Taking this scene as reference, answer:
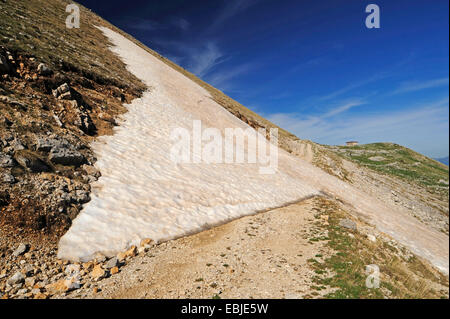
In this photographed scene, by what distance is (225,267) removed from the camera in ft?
→ 29.6

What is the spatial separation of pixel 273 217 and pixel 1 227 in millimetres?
13787

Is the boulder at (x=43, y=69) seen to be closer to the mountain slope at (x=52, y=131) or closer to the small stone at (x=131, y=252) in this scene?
the mountain slope at (x=52, y=131)

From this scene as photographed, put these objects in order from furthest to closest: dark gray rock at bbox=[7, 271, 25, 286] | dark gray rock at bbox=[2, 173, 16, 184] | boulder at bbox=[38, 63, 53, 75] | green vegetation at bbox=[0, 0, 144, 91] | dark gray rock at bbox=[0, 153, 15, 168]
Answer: green vegetation at bbox=[0, 0, 144, 91] < boulder at bbox=[38, 63, 53, 75] < dark gray rock at bbox=[0, 153, 15, 168] < dark gray rock at bbox=[2, 173, 16, 184] < dark gray rock at bbox=[7, 271, 25, 286]

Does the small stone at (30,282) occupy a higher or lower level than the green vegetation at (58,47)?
lower

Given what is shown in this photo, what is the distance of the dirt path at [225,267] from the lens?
741 centimetres

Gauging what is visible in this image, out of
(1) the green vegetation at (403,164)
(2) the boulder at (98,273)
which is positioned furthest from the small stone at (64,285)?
(1) the green vegetation at (403,164)

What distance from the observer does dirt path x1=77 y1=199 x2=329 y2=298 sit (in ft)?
24.3

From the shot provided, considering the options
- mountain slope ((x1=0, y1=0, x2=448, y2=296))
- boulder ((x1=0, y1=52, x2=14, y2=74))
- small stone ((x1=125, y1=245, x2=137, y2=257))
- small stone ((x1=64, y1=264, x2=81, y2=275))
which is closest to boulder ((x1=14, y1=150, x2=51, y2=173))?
mountain slope ((x1=0, y1=0, x2=448, y2=296))

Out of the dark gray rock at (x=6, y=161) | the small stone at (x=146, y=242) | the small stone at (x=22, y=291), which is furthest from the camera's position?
the small stone at (x=146, y=242)

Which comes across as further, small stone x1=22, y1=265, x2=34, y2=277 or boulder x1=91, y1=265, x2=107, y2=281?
boulder x1=91, y1=265, x2=107, y2=281

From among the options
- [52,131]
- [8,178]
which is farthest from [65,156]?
[8,178]

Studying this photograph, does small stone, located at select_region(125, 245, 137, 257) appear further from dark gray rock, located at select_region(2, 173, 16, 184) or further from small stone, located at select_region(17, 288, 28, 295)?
dark gray rock, located at select_region(2, 173, 16, 184)

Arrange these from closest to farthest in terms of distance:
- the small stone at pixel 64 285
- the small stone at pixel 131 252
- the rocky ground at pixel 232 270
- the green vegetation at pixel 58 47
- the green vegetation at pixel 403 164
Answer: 1. the small stone at pixel 64 285
2. the rocky ground at pixel 232 270
3. the small stone at pixel 131 252
4. the green vegetation at pixel 58 47
5. the green vegetation at pixel 403 164

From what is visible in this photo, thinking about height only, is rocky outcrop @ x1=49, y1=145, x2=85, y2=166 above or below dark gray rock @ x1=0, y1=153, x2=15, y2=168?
above
